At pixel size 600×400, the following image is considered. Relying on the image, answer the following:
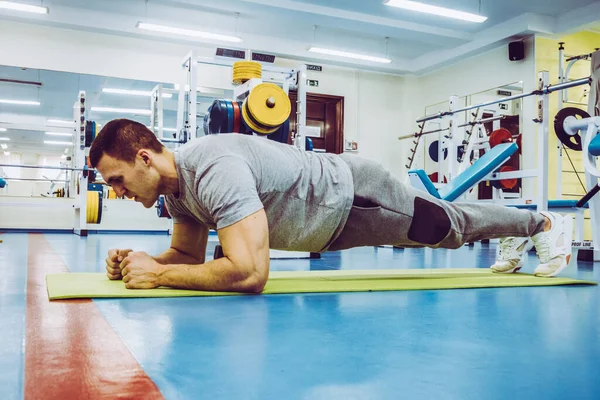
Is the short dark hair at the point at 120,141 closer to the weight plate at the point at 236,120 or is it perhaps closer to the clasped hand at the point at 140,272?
the clasped hand at the point at 140,272

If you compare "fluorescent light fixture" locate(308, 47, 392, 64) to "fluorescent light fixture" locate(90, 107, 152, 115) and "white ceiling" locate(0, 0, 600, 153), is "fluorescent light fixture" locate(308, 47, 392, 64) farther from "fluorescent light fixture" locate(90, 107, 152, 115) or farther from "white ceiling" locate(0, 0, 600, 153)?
"fluorescent light fixture" locate(90, 107, 152, 115)

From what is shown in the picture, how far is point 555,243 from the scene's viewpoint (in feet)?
7.23

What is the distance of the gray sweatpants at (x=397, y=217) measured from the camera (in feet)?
5.84

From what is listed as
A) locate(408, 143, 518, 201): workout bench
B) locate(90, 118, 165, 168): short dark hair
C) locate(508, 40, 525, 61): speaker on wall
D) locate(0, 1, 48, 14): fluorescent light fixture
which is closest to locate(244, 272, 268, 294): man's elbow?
locate(90, 118, 165, 168): short dark hair

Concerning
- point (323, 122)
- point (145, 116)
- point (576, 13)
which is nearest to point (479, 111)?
point (576, 13)

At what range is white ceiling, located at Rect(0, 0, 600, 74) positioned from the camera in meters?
6.58

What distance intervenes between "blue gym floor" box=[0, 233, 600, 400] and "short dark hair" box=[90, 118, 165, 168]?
422mm

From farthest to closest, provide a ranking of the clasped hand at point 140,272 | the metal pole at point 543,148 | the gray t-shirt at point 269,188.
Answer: the metal pole at point 543,148
the clasped hand at point 140,272
the gray t-shirt at point 269,188

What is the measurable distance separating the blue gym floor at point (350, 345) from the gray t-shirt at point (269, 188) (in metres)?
0.23

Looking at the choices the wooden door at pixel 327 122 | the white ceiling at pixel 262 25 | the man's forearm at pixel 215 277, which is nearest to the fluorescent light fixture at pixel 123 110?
the white ceiling at pixel 262 25

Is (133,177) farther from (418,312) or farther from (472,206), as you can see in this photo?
(472,206)

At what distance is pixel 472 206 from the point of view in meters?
2.02

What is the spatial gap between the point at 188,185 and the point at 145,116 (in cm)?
588

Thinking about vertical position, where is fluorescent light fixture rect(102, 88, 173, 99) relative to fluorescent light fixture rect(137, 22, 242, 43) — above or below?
below
